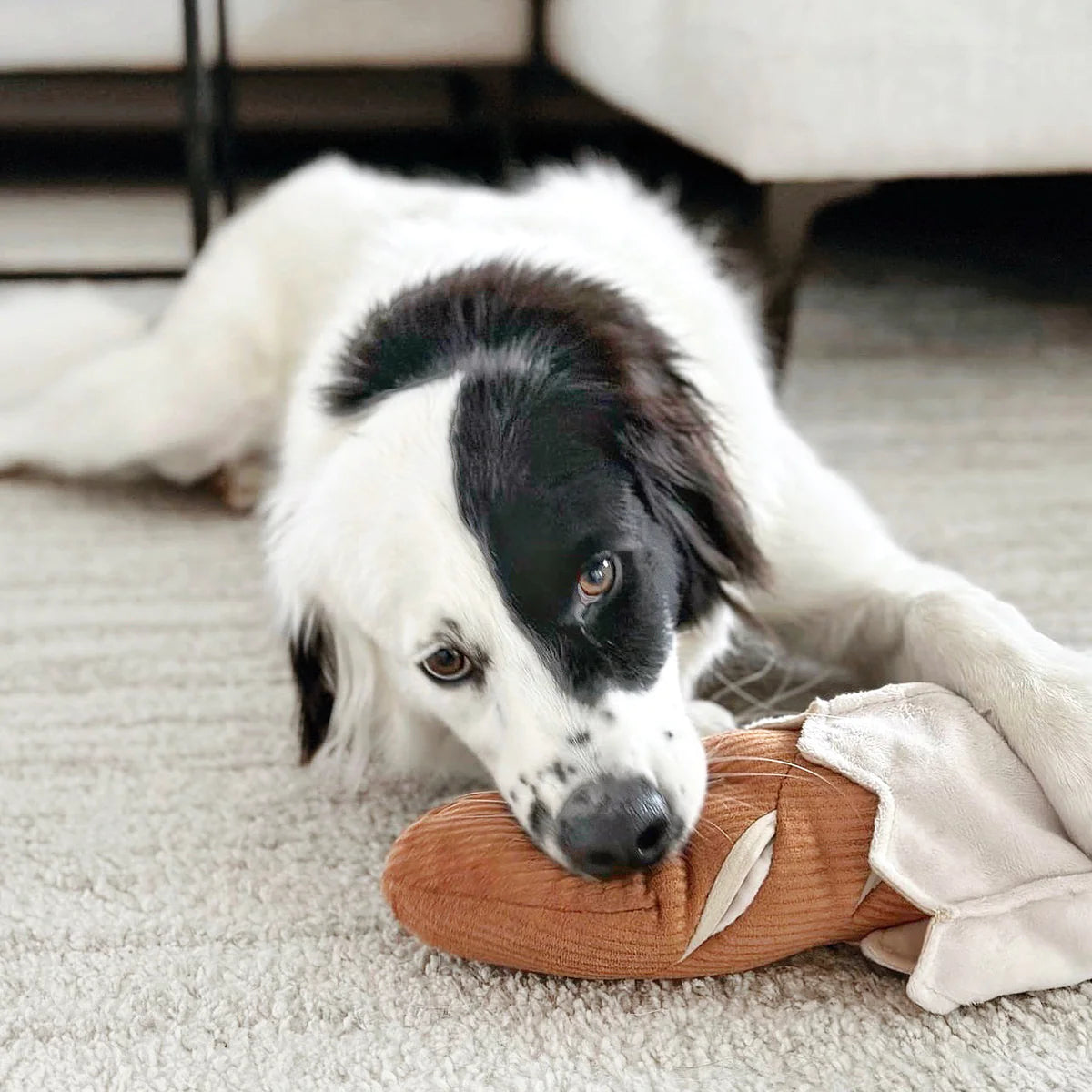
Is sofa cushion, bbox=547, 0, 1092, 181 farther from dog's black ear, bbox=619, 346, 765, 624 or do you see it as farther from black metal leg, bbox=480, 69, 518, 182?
black metal leg, bbox=480, 69, 518, 182

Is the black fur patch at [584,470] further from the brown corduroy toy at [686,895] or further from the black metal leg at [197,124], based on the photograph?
the black metal leg at [197,124]

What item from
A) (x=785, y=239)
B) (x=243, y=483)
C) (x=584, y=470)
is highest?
(x=584, y=470)

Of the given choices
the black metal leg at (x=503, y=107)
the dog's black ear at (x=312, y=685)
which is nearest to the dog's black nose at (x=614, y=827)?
the dog's black ear at (x=312, y=685)

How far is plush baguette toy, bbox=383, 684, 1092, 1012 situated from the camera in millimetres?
954

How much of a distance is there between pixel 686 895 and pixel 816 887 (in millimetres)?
95

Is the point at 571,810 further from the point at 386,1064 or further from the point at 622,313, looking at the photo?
A: the point at 622,313

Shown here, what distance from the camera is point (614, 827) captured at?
39.0 inches

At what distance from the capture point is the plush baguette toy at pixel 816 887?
3.13 feet

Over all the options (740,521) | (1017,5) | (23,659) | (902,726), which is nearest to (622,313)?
(740,521)

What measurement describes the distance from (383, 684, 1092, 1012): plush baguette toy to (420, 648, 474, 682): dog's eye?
5.9 inches

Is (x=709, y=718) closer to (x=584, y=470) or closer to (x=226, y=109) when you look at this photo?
(x=584, y=470)

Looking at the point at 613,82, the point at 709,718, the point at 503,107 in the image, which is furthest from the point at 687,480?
the point at 503,107

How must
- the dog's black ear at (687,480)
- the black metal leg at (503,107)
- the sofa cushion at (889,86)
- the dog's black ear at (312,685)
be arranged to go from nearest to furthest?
the dog's black ear at (687,480)
the dog's black ear at (312,685)
the sofa cushion at (889,86)
the black metal leg at (503,107)

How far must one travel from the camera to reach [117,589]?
5.95ft
